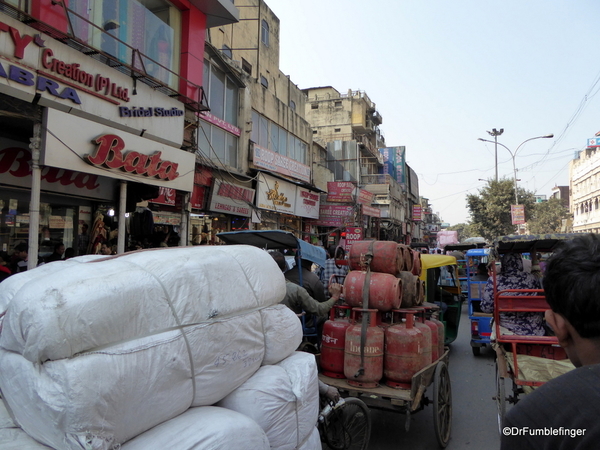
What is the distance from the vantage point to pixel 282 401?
99.0 inches

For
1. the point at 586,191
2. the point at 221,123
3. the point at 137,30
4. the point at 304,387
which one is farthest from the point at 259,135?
the point at 586,191

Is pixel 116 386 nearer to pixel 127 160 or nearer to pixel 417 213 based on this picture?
pixel 127 160

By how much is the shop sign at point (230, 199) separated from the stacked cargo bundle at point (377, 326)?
936 centimetres

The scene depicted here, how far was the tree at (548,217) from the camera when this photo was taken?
149 feet

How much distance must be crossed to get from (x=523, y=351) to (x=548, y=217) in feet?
160

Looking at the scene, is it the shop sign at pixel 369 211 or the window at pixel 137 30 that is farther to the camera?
the shop sign at pixel 369 211

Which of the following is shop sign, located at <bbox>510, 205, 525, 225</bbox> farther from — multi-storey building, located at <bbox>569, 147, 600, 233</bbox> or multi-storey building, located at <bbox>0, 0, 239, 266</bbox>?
multi-storey building, located at <bbox>0, 0, 239, 266</bbox>

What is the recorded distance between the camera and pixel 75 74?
718cm

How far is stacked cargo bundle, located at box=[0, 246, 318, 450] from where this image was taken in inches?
60.4

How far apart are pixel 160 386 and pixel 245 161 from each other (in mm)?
13905

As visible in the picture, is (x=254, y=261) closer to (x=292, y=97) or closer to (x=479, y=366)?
(x=479, y=366)

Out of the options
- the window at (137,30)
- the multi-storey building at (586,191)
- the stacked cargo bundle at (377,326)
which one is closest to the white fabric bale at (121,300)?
the stacked cargo bundle at (377,326)

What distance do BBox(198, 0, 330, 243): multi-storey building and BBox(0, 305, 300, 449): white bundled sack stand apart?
1098cm

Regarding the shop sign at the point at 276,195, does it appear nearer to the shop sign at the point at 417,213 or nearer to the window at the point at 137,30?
the window at the point at 137,30
